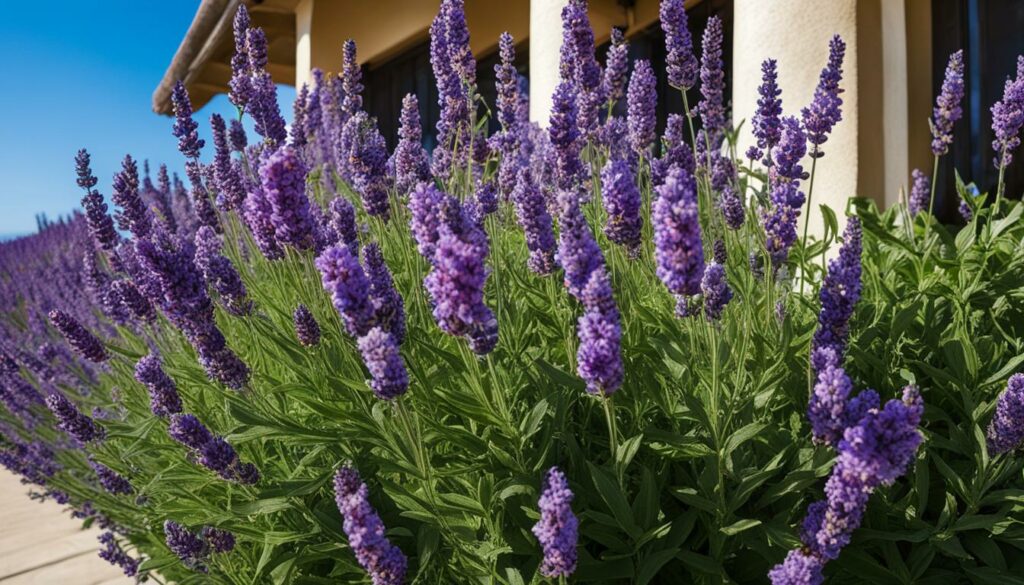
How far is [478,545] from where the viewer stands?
5.25ft

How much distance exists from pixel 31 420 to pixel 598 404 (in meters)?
4.19

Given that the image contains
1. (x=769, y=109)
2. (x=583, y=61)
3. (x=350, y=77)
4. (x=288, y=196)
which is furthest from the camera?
(x=350, y=77)

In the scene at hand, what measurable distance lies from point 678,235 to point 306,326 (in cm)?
91

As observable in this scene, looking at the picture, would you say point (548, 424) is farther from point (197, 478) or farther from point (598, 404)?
point (197, 478)

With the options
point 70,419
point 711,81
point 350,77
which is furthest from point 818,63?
point 70,419

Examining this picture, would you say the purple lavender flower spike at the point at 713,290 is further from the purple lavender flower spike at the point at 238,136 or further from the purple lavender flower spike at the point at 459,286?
the purple lavender flower spike at the point at 238,136

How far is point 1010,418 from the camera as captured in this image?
1.56 meters

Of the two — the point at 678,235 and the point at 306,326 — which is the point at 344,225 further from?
the point at 678,235

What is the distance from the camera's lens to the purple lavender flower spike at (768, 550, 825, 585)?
1224mm

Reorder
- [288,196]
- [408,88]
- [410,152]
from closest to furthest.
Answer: [288,196], [410,152], [408,88]

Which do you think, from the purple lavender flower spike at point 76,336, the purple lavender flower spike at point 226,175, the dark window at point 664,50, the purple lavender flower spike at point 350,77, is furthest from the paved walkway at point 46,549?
the dark window at point 664,50

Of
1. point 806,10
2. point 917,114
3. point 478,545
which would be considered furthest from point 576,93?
point 917,114

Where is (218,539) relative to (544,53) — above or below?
below

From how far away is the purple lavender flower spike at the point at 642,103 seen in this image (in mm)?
2414
